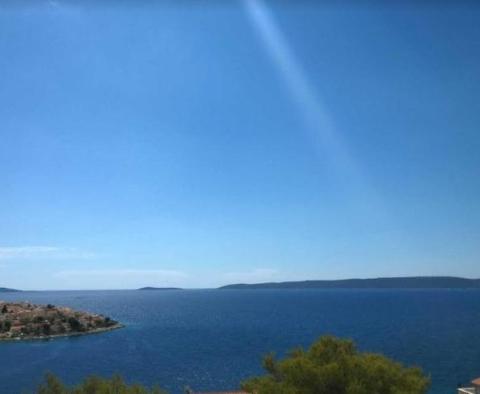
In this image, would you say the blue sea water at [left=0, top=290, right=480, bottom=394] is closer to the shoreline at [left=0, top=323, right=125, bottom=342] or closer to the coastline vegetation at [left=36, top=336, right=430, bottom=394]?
the shoreline at [left=0, top=323, right=125, bottom=342]

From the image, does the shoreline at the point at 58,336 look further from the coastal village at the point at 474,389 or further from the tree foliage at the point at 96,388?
the coastal village at the point at 474,389

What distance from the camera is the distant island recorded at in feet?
375

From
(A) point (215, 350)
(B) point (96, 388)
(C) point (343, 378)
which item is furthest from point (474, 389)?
(A) point (215, 350)

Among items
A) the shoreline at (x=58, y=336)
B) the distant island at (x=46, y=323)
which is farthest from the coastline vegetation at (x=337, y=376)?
the distant island at (x=46, y=323)

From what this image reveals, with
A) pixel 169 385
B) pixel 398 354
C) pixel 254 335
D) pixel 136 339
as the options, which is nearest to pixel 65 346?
pixel 136 339

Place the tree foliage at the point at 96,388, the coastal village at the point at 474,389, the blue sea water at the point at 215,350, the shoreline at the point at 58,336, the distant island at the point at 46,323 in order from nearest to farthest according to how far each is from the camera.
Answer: the tree foliage at the point at 96,388, the coastal village at the point at 474,389, the blue sea water at the point at 215,350, the shoreline at the point at 58,336, the distant island at the point at 46,323

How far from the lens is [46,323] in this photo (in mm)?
119125

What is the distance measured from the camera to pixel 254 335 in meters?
107

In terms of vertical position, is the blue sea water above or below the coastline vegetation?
below

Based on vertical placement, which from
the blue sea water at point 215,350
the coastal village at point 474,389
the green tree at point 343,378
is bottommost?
the blue sea water at point 215,350

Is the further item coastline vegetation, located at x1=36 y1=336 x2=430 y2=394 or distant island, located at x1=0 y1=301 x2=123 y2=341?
distant island, located at x1=0 y1=301 x2=123 y2=341

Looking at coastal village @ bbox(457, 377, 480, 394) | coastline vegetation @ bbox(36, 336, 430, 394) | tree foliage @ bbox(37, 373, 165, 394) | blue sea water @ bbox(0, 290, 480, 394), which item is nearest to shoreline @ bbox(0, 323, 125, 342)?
blue sea water @ bbox(0, 290, 480, 394)

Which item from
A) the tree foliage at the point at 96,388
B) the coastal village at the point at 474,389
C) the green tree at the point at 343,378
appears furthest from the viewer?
the coastal village at the point at 474,389

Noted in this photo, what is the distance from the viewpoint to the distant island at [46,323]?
114 meters
